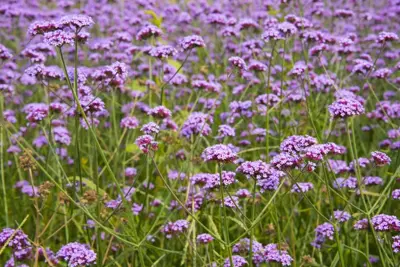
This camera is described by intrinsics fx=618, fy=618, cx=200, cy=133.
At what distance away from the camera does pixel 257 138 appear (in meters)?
4.40

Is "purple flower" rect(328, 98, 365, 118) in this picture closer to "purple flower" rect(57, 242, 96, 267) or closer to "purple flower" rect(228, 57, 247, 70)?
"purple flower" rect(228, 57, 247, 70)

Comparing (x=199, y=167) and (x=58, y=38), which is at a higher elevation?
(x=58, y=38)

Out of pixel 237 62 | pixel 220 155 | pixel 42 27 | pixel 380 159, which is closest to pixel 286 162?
pixel 220 155

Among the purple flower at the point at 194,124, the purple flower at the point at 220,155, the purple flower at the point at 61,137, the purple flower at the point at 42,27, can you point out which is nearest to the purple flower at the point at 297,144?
the purple flower at the point at 220,155

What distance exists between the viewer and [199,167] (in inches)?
136

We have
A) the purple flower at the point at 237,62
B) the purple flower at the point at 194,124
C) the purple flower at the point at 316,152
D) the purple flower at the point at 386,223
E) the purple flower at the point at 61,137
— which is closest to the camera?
the purple flower at the point at 316,152

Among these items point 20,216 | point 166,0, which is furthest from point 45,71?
point 166,0

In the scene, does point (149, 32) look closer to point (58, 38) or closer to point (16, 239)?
point (58, 38)

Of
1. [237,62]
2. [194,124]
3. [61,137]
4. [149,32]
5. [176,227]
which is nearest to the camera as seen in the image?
[176,227]

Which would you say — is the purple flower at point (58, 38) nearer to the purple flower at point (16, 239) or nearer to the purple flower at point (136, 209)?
the purple flower at point (16, 239)

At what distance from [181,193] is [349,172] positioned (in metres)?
1.00

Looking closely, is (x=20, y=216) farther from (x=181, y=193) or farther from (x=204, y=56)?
(x=204, y=56)

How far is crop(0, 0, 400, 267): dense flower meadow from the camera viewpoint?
2623 millimetres

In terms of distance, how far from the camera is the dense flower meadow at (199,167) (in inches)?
103
